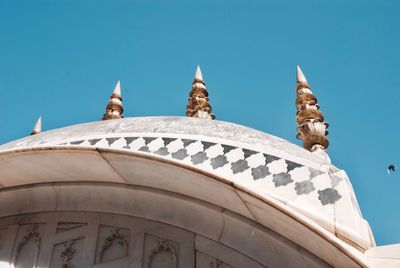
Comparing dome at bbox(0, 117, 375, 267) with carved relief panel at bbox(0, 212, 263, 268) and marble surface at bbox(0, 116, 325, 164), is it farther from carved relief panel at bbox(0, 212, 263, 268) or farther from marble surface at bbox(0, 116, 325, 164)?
carved relief panel at bbox(0, 212, 263, 268)

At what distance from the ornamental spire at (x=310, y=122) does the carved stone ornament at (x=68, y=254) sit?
304 centimetres

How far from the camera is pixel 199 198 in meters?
5.38

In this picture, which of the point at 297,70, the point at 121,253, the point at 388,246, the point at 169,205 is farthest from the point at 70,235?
the point at 297,70

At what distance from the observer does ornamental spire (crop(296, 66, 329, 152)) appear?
691 cm

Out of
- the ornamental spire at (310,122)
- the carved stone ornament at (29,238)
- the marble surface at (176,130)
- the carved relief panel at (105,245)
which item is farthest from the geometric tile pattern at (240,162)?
the ornamental spire at (310,122)

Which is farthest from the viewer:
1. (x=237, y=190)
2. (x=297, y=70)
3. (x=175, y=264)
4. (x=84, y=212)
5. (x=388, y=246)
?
(x=297, y=70)

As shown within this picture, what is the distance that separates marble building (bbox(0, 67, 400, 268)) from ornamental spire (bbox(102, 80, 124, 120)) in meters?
2.90

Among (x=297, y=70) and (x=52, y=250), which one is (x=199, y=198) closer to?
(x=52, y=250)

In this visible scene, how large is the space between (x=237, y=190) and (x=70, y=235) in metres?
2.31

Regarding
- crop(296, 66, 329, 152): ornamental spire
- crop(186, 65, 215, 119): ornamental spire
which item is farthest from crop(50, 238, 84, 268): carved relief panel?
crop(186, 65, 215, 119): ornamental spire

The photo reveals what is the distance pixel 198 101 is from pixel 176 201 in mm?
3763

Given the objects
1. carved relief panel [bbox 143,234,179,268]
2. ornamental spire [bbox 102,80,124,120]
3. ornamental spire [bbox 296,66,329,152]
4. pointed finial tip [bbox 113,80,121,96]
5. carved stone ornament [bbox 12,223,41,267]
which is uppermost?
pointed finial tip [bbox 113,80,121,96]

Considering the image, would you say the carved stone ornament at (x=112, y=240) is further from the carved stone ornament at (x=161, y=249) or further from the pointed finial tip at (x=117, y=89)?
the pointed finial tip at (x=117, y=89)

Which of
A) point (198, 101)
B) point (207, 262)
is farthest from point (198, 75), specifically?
point (207, 262)
